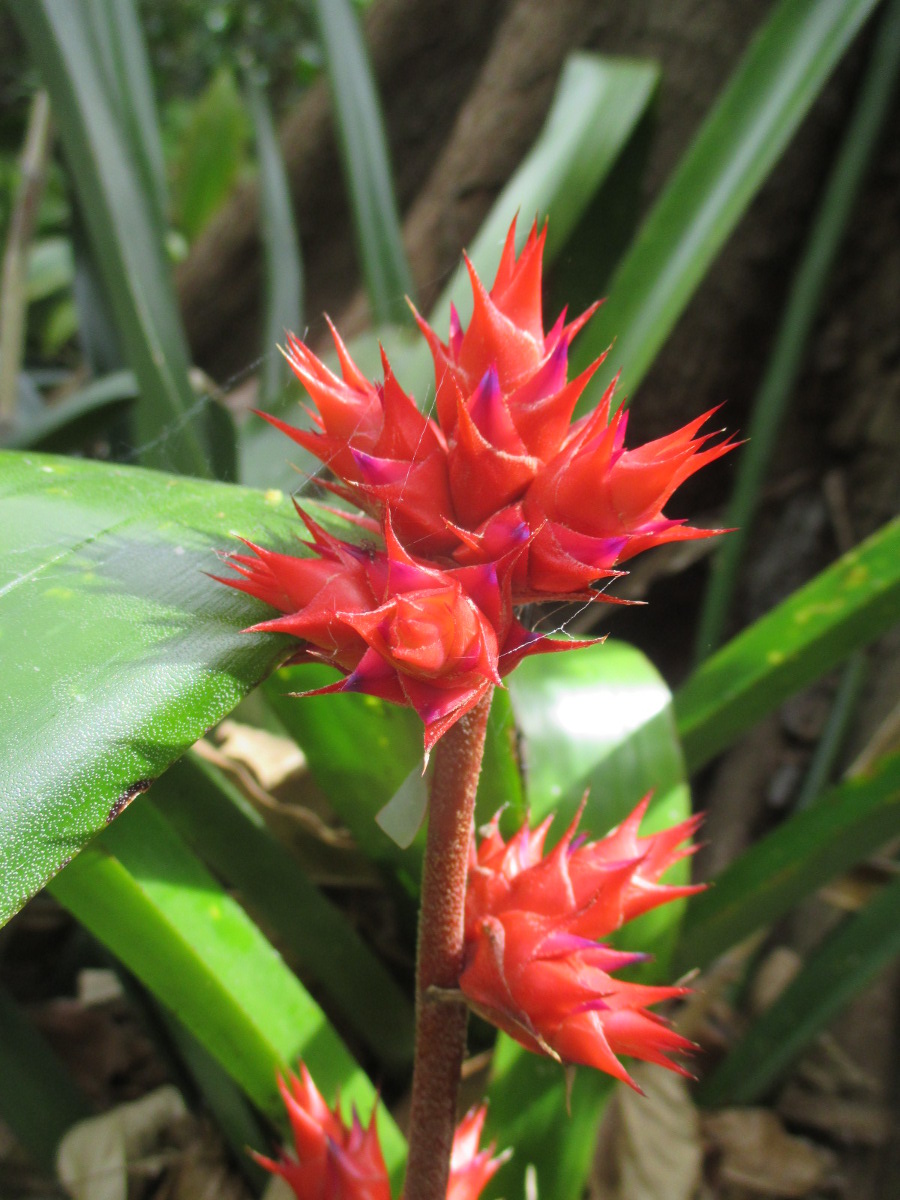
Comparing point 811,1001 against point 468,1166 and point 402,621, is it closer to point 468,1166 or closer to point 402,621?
point 468,1166

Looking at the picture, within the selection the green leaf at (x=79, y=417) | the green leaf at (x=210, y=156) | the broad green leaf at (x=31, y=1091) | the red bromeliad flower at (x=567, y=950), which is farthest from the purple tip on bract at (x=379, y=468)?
the green leaf at (x=210, y=156)

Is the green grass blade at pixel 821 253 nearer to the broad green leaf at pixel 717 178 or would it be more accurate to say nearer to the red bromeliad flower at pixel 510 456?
the broad green leaf at pixel 717 178

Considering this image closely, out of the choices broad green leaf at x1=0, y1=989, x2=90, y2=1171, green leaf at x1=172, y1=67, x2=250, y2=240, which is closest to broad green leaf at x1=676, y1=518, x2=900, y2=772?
broad green leaf at x1=0, y1=989, x2=90, y2=1171

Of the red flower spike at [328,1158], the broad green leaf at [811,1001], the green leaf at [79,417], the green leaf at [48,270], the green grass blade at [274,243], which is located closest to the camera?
the red flower spike at [328,1158]

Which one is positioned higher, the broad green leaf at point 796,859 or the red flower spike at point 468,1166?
the red flower spike at point 468,1166

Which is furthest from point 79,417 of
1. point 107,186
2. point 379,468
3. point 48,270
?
point 48,270

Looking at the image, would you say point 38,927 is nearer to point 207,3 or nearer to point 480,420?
point 480,420

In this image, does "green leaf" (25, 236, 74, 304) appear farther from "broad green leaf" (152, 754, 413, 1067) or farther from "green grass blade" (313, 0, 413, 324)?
"broad green leaf" (152, 754, 413, 1067)
